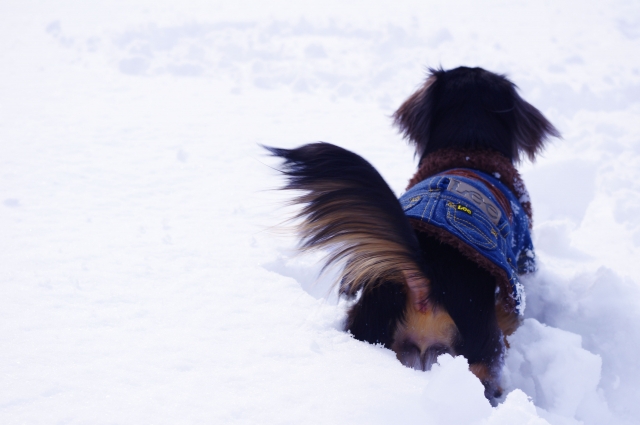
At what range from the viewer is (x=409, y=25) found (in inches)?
257

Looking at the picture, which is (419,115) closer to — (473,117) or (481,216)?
(473,117)

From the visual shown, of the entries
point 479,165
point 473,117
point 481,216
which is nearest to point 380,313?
point 481,216

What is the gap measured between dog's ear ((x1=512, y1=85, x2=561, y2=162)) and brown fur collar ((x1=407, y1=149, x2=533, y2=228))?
32 centimetres

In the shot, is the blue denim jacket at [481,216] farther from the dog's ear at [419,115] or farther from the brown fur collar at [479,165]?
the dog's ear at [419,115]

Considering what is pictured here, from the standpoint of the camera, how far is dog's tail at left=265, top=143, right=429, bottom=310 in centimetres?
136

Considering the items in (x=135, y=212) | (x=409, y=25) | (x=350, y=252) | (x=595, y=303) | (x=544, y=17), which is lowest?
(x=135, y=212)

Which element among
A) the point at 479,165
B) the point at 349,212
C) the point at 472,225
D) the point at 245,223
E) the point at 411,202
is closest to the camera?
the point at 349,212

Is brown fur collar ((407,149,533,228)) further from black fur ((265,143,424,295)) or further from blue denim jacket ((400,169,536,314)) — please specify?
black fur ((265,143,424,295))

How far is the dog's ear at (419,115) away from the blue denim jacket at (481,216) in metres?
0.51

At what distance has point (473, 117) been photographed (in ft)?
7.49

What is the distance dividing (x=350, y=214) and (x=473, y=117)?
3.82 ft

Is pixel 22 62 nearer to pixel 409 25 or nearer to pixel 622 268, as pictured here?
pixel 409 25

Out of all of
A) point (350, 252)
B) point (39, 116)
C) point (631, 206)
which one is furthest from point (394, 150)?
point (39, 116)

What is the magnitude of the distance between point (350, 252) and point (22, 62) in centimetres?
541
